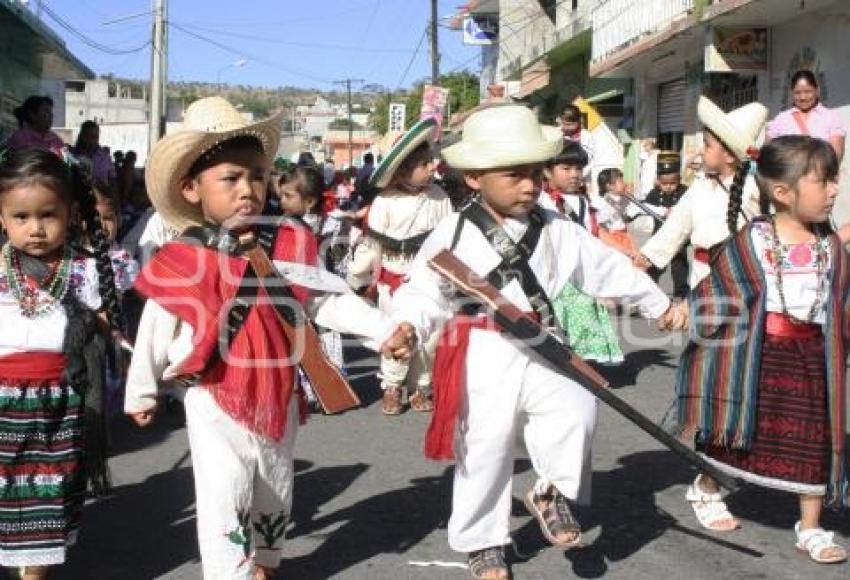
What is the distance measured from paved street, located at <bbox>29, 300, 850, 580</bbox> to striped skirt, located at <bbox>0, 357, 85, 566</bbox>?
46 cm

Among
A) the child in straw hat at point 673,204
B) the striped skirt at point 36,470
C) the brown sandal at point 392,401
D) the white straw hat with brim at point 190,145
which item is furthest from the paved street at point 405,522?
the child in straw hat at point 673,204

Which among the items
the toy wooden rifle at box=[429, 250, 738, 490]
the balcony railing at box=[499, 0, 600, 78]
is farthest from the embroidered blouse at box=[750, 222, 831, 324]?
the balcony railing at box=[499, 0, 600, 78]

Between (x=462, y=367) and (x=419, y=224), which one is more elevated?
(x=419, y=224)

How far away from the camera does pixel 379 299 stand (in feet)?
25.1

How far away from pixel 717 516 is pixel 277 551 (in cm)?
193

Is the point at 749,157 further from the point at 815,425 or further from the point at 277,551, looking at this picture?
the point at 277,551

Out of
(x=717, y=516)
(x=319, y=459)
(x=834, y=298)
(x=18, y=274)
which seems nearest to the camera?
(x=18, y=274)

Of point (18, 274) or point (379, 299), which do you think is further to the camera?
point (379, 299)

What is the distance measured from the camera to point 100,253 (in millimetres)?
4191

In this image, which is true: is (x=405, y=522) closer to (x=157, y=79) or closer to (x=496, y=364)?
(x=496, y=364)

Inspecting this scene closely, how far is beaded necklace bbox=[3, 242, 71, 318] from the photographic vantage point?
3.89 m

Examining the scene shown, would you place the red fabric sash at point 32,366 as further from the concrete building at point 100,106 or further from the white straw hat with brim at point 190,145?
the concrete building at point 100,106

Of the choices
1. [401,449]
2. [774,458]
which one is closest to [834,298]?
[774,458]

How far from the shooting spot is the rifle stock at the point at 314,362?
151 inches
